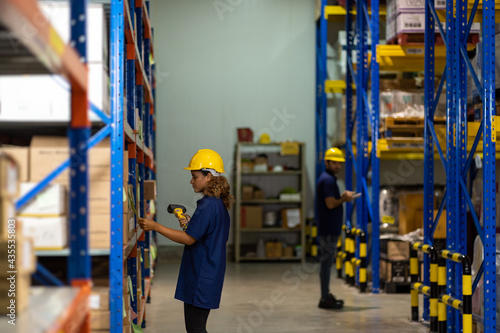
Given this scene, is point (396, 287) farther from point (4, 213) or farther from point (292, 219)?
point (4, 213)

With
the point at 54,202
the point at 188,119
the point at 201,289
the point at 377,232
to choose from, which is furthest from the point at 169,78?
the point at 54,202

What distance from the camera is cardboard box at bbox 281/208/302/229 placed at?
13281 mm

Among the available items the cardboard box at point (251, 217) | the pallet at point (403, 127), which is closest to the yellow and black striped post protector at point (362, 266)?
the pallet at point (403, 127)

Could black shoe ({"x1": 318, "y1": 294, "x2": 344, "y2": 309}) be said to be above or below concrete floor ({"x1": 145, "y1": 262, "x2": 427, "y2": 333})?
above

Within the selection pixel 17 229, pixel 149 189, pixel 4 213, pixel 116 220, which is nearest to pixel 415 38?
pixel 149 189

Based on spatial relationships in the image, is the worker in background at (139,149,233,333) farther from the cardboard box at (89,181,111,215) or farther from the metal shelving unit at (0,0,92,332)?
the metal shelving unit at (0,0,92,332)

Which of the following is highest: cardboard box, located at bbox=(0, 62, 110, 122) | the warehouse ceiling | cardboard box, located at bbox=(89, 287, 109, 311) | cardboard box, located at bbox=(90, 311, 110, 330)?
the warehouse ceiling

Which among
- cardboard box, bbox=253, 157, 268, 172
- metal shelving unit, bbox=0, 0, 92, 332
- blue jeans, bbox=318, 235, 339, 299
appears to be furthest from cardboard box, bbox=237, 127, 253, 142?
metal shelving unit, bbox=0, 0, 92, 332

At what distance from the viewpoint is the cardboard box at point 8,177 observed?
5.43 feet

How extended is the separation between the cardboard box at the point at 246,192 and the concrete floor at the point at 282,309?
207 centimetres

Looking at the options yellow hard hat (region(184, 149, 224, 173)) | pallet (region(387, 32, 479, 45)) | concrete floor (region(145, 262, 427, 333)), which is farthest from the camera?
pallet (region(387, 32, 479, 45))

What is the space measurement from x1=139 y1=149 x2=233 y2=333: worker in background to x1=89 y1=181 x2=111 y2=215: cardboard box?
2.85 ft

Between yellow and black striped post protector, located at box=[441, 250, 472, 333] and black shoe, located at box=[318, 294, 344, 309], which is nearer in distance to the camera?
yellow and black striped post protector, located at box=[441, 250, 472, 333]

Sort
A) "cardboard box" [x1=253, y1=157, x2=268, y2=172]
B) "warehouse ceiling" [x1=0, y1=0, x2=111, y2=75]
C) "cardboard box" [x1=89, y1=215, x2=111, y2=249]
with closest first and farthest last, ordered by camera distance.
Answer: "warehouse ceiling" [x1=0, y1=0, x2=111, y2=75], "cardboard box" [x1=89, y1=215, x2=111, y2=249], "cardboard box" [x1=253, y1=157, x2=268, y2=172]
